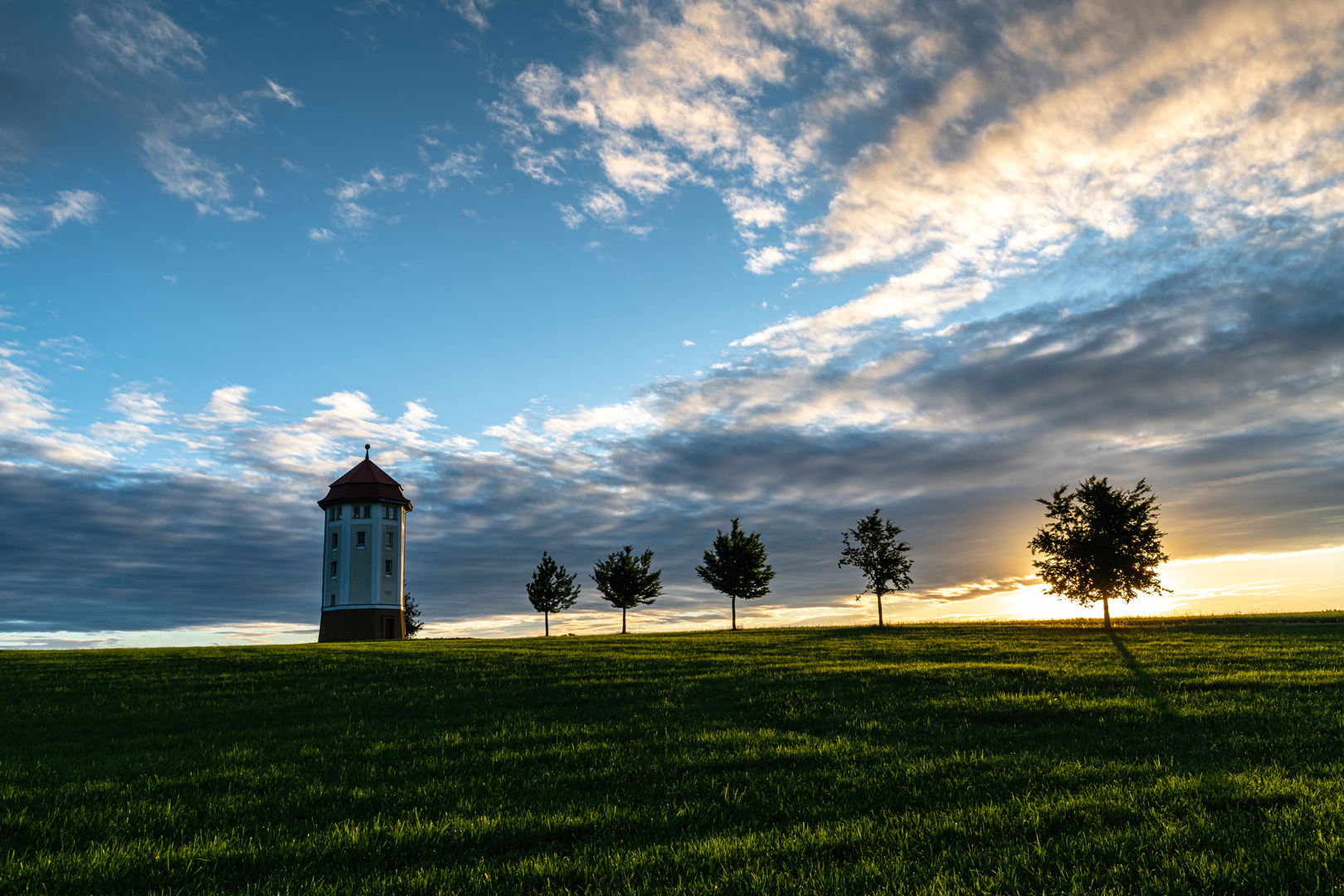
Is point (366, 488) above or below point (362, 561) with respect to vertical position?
above

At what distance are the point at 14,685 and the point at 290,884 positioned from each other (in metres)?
22.7

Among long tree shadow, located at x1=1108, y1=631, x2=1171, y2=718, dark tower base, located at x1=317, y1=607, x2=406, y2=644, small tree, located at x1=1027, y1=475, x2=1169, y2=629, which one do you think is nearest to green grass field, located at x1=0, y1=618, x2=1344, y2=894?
long tree shadow, located at x1=1108, y1=631, x2=1171, y2=718

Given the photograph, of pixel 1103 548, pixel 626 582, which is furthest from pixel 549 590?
pixel 1103 548

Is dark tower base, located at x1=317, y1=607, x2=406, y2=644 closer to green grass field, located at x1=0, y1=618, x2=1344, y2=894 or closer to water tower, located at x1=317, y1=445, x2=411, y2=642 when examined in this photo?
water tower, located at x1=317, y1=445, x2=411, y2=642

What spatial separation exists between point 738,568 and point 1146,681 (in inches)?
1538

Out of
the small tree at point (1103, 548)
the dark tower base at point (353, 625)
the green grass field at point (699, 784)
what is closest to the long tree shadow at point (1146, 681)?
the green grass field at point (699, 784)

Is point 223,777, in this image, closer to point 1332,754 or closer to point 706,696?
point 706,696

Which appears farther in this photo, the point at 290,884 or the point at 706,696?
the point at 706,696

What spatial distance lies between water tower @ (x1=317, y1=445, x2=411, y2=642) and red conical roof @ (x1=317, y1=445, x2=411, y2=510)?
63 millimetres

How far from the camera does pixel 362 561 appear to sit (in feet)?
189

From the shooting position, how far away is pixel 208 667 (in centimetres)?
2523

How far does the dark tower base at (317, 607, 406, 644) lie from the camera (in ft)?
186

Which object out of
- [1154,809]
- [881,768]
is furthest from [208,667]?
[1154,809]

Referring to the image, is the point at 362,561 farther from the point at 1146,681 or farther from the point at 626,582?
the point at 1146,681
